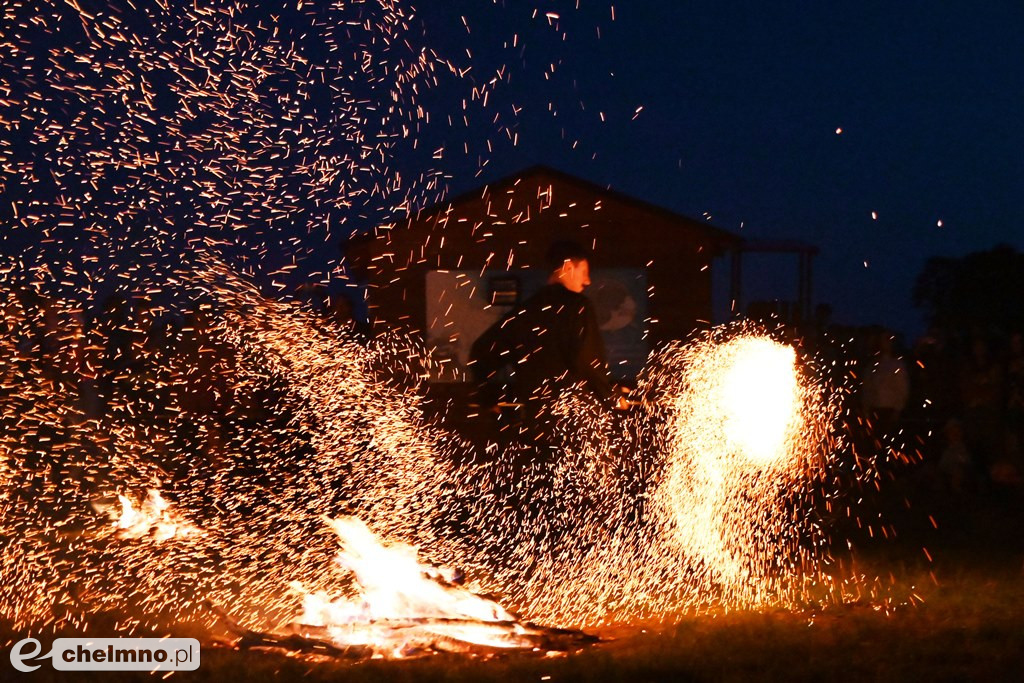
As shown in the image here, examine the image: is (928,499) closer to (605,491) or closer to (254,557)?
(605,491)

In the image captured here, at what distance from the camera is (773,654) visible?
5324 millimetres

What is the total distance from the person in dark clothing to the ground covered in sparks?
1.48 metres

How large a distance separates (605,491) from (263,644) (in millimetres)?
3158

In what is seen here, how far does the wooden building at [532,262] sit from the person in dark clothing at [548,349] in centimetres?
1355

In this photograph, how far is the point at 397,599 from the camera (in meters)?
5.59

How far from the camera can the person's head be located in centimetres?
676

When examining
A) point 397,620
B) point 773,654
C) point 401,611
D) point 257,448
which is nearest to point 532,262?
point 257,448

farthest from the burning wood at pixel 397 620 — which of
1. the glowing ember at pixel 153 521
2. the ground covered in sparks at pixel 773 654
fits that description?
the glowing ember at pixel 153 521

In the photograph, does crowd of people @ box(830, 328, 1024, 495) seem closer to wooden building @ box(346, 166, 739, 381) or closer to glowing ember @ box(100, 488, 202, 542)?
glowing ember @ box(100, 488, 202, 542)

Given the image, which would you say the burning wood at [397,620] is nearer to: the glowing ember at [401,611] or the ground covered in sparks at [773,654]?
the glowing ember at [401,611]

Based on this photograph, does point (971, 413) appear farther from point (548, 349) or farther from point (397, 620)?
point (397, 620)

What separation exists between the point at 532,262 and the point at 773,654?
15.9m

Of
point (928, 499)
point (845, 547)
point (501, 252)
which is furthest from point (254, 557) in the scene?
point (501, 252)

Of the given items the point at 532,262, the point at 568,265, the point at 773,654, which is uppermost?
the point at 532,262
